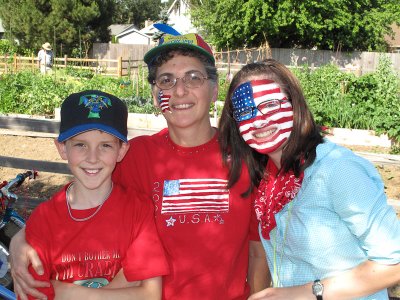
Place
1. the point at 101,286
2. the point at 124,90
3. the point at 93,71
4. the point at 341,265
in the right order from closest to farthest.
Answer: the point at 341,265 → the point at 101,286 → the point at 124,90 → the point at 93,71

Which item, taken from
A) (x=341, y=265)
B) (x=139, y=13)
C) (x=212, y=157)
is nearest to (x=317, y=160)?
(x=341, y=265)

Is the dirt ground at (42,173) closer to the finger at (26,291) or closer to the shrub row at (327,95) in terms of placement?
the shrub row at (327,95)

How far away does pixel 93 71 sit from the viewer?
70.5ft

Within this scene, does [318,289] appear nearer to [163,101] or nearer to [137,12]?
[163,101]

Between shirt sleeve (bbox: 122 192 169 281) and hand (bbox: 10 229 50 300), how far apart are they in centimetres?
34

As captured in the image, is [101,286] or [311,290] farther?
[101,286]

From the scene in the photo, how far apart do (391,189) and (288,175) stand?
18.0 feet

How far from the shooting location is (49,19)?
3125 centimetres

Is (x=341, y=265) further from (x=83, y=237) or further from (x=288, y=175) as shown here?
(x=83, y=237)

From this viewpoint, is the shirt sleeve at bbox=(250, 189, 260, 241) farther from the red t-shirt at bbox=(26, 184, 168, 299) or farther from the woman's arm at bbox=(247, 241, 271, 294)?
the red t-shirt at bbox=(26, 184, 168, 299)

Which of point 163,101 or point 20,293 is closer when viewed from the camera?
point 20,293

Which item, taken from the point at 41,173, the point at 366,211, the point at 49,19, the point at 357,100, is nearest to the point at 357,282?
the point at 366,211

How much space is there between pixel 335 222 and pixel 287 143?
1.33 feet

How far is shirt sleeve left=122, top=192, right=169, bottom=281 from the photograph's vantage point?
1.90 metres
